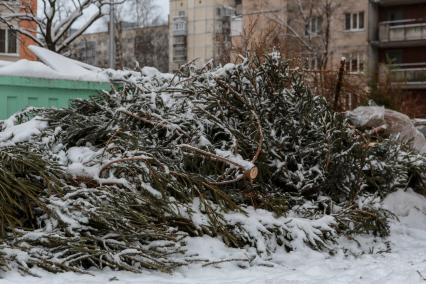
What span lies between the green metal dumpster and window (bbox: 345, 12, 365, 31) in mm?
32918

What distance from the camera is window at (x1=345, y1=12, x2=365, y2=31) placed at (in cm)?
3803

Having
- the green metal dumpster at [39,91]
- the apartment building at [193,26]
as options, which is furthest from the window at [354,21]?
the green metal dumpster at [39,91]

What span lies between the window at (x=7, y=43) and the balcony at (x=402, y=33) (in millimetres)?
22059

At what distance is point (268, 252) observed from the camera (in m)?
5.45

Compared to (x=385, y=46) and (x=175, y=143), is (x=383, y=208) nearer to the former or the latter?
(x=175, y=143)

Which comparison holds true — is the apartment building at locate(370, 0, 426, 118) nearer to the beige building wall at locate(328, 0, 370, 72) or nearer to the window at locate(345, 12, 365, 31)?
the beige building wall at locate(328, 0, 370, 72)

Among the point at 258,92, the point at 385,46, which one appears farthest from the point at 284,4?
the point at 258,92

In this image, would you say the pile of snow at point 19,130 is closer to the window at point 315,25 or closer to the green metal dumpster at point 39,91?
the green metal dumpster at point 39,91

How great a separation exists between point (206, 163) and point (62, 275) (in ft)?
7.12

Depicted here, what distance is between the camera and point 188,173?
19.0 feet

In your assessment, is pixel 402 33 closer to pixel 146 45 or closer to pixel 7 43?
pixel 7 43

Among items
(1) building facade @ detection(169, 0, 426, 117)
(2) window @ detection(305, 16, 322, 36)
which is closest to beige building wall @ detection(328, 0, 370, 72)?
(1) building facade @ detection(169, 0, 426, 117)

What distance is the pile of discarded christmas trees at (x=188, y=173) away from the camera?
15.6 ft

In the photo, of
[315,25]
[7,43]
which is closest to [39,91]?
[7,43]
